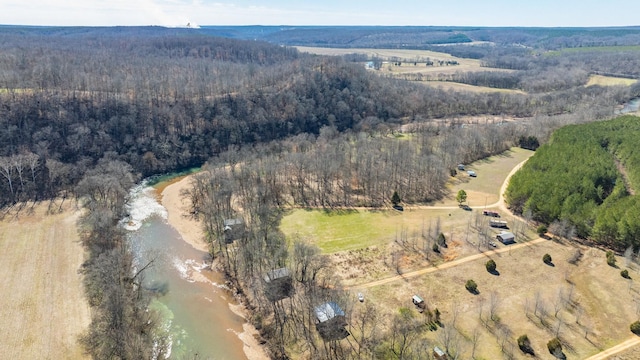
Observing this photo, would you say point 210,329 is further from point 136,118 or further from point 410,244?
point 136,118

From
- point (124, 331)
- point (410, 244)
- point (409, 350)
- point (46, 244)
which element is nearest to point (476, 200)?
point (410, 244)

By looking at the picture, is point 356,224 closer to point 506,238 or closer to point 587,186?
point 506,238

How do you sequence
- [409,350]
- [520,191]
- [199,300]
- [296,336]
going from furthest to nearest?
[520,191], [199,300], [296,336], [409,350]

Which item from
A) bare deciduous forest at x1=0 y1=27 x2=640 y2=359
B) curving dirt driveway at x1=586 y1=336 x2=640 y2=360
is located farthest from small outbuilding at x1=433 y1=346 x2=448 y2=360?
curving dirt driveway at x1=586 y1=336 x2=640 y2=360

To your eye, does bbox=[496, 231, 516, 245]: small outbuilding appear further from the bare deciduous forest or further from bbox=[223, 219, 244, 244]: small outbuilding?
bbox=[223, 219, 244, 244]: small outbuilding

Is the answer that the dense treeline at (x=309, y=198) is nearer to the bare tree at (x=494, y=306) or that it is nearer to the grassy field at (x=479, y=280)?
the grassy field at (x=479, y=280)

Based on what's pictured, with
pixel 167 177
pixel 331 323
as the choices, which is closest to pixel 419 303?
pixel 331 323
